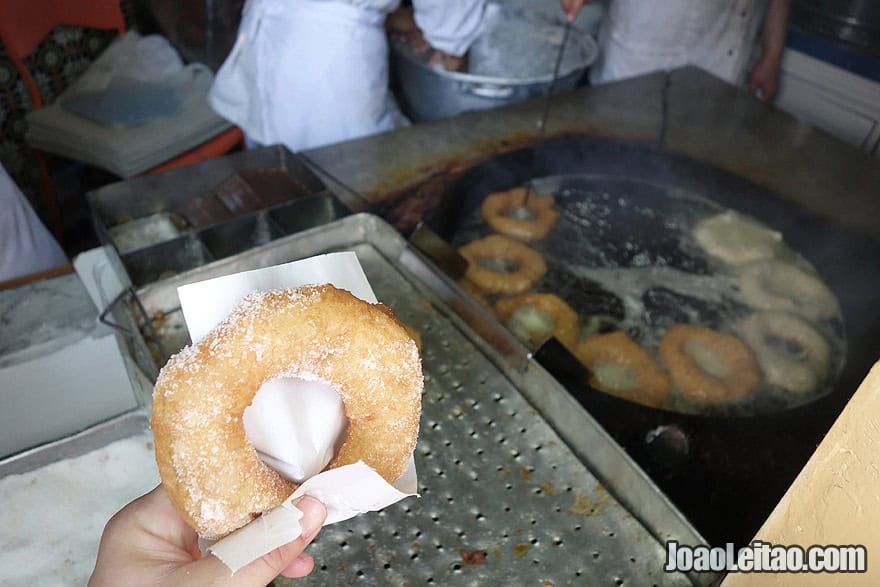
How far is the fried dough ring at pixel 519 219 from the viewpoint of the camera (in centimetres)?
233

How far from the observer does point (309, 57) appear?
2713 mm

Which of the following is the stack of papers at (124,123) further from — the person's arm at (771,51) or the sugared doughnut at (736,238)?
the person's arm at (771,51)

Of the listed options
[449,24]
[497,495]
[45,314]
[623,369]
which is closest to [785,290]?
[623,369]

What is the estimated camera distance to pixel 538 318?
76.1 inches

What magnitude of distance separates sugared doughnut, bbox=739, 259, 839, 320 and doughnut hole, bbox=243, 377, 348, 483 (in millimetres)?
1799

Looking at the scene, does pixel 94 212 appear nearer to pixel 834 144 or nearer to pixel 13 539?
pixel 13 539

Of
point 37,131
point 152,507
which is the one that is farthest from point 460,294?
point 37,131

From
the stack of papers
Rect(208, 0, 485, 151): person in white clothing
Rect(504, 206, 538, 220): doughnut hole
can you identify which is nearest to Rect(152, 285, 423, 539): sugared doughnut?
Rect(504, 206, 538, 220): doughnut hole

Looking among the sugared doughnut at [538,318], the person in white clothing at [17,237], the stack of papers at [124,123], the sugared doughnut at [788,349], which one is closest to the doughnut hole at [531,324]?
the sugared doughnut at [538,318]

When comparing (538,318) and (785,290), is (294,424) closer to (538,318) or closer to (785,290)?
(538,318)

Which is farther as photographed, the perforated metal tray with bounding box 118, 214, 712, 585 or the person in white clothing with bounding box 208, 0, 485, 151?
the person in white clothing with bounding box 208, 0, 485, 151

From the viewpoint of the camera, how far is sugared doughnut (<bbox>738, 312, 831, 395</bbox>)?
193 cm

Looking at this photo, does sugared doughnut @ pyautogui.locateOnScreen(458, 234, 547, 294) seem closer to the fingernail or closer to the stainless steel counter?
the stainless steel counter

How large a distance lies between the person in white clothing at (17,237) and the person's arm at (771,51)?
375 cm
